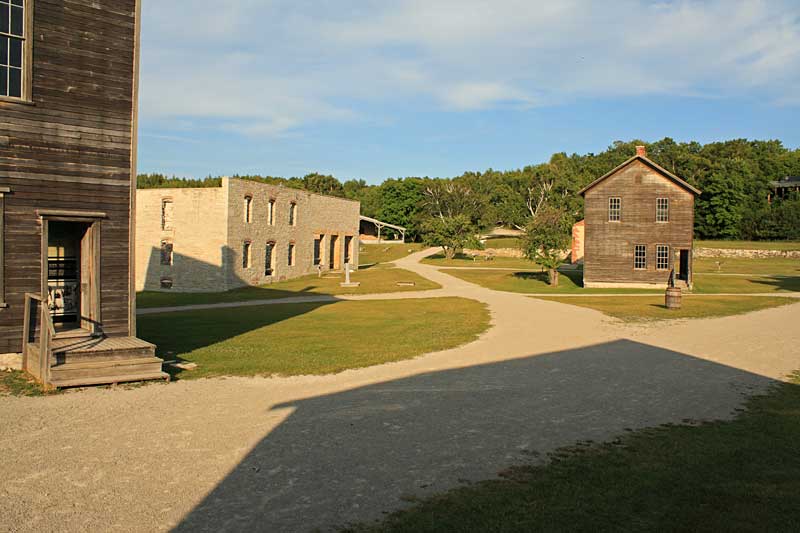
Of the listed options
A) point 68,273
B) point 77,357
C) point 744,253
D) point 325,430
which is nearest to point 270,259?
point 68,273

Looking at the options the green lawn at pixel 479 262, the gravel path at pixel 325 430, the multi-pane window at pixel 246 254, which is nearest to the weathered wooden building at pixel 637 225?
the green lawn at pixel 479 262

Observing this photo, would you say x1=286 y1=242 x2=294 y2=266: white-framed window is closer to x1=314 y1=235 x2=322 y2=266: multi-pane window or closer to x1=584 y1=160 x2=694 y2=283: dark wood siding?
x1=314 y1=235 x2=322 y2=266: multi-pane window

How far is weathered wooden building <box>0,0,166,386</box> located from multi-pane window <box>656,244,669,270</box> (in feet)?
107

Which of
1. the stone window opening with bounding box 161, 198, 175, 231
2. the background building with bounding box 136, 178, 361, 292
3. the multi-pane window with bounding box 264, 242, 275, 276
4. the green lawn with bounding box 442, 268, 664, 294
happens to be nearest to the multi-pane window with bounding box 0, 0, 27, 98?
the background building with bounding box 136, 178, 361, 292

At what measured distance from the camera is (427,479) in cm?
713

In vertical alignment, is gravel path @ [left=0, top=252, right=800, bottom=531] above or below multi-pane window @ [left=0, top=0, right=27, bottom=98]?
below

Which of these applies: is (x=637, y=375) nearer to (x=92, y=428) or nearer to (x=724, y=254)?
(x=92, y=428)

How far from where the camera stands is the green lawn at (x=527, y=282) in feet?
125

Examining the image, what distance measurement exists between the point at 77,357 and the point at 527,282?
115 ft

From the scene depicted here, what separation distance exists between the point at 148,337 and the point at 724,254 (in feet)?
221

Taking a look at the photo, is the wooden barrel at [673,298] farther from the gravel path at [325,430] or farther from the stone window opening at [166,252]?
the stone window opening at [166,252]

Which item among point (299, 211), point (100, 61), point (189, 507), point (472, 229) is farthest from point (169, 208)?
point (472, 229)

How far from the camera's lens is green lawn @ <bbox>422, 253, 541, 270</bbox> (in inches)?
2525

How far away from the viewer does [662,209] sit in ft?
128
